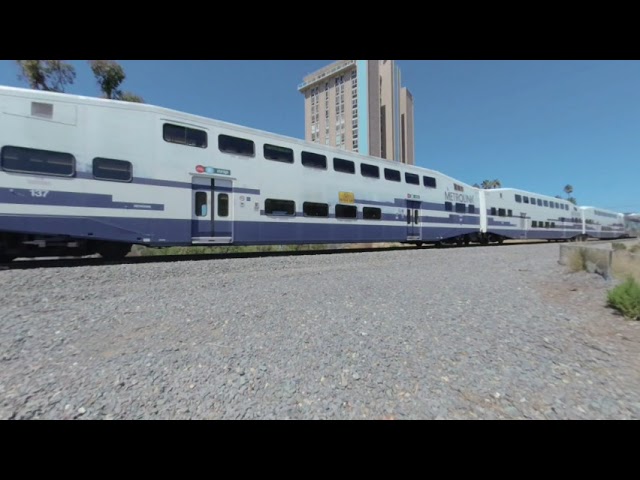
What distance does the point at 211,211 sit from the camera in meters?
9.09

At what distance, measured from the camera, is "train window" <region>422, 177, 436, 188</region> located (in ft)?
51.1

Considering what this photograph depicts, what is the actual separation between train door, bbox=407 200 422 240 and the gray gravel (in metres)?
9.47

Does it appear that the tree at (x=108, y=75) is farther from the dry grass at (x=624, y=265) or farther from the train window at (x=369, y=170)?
the dry grass at (x=624, y=265)

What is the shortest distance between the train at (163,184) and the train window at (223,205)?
0.03 metres

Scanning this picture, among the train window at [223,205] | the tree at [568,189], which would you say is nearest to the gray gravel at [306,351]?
the train window at [223,205]

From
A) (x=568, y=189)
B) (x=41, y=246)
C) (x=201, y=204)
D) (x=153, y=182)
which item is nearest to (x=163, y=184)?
(x=153, y=182)

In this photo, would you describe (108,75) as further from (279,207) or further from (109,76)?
(279,207)

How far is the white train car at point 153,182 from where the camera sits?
655 centimetres

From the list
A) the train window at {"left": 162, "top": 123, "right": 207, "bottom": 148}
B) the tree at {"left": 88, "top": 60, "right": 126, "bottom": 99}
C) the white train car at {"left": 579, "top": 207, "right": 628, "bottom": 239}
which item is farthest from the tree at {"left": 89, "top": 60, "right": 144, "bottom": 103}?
the white train car at {"left": 579, "top": 207, "right": 628, "bottom": 239}

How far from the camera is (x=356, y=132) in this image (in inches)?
2304

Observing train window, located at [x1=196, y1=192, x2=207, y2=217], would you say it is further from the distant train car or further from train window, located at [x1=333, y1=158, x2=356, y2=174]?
the distant train car

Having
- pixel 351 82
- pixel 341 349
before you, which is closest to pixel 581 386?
pixel 341 349
